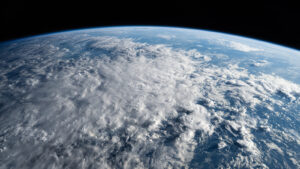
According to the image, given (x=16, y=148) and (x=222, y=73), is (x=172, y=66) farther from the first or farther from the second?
(x=16, y=148)

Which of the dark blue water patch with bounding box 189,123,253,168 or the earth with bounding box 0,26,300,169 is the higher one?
the earth with bounding box 0,26,300,169

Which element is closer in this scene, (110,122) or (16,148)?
(16,148)

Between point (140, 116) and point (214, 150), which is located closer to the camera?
point (214, 150)

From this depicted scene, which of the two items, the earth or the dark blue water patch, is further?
Result: the dark blue water patch

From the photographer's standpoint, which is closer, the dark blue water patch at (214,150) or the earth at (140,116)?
the earth at (140,116)

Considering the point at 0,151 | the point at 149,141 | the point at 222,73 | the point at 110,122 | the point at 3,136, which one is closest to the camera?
the point at 0,151

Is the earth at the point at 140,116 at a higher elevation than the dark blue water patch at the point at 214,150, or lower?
higher

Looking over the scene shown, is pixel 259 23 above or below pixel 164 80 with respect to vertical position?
above

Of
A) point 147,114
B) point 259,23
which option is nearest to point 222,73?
point 147,114
